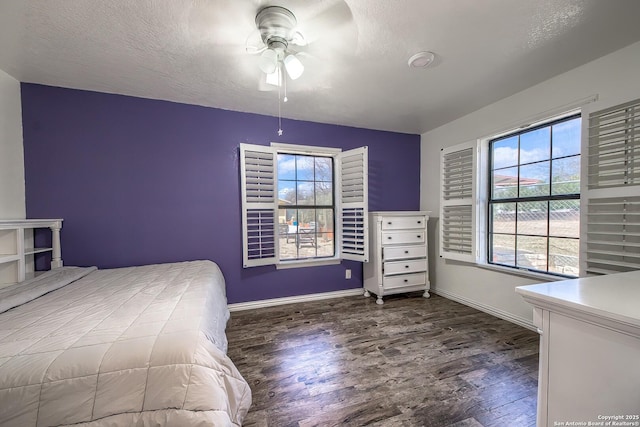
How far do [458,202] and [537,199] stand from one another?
0.76 m

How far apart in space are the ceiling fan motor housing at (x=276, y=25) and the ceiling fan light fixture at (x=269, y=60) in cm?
5

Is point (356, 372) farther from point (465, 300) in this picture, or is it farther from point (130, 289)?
point (465, 300)

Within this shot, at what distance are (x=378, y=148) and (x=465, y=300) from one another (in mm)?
2304

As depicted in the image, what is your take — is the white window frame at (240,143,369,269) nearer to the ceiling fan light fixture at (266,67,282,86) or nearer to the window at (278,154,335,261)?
the window at (278,154,335,261)

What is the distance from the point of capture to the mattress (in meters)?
0.82

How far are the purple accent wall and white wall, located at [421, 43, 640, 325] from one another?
1701 millimetres

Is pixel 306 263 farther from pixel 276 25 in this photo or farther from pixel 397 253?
pixel 276 25

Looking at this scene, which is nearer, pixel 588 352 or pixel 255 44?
pixel 588 352

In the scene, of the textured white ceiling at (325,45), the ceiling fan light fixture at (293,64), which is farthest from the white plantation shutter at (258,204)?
the ceiling fan light fixture at (293,64)

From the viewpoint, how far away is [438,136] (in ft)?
11.4

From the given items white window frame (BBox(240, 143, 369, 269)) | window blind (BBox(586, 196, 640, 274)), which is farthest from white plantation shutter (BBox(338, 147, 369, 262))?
window blind (BBox(586, 196, 640, 274))

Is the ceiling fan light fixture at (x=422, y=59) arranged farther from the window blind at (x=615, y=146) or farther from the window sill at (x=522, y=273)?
the window sill at (x=522, y=273)

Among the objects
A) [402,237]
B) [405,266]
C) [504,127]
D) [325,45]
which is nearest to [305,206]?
[402,237]

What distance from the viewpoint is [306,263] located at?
126 inches
